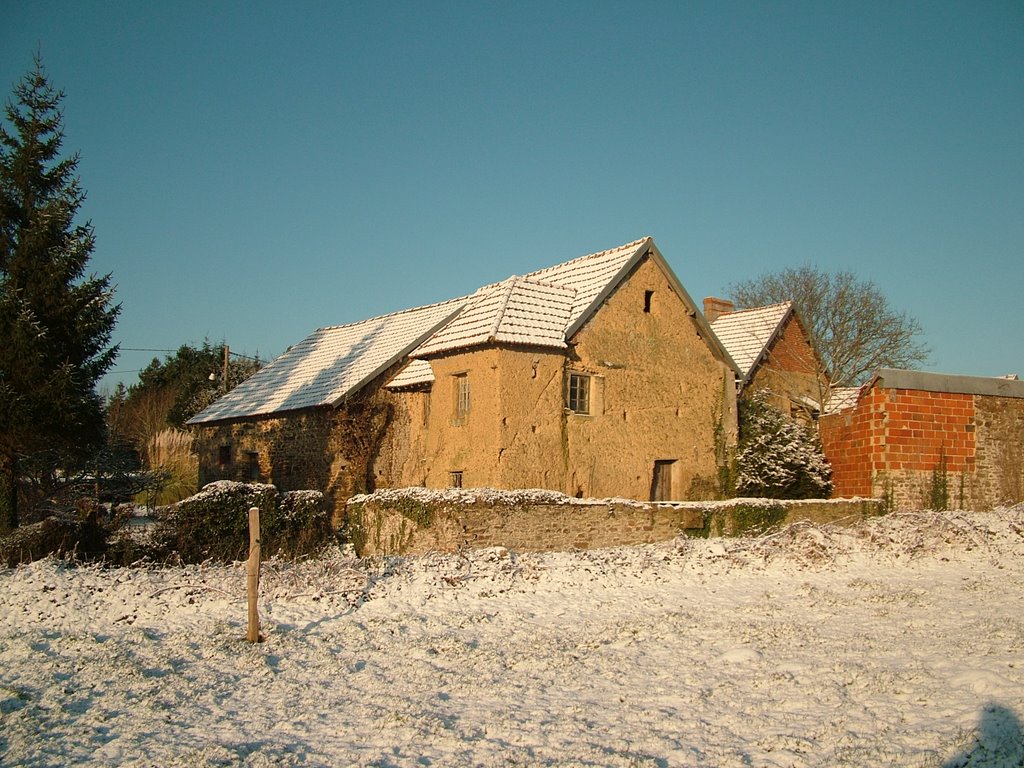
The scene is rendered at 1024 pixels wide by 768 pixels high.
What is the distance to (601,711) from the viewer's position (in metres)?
8.24

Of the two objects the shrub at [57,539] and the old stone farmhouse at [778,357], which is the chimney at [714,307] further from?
the shrub at [57,539]

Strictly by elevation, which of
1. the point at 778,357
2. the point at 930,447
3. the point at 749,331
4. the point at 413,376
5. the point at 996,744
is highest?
the point at 749,331

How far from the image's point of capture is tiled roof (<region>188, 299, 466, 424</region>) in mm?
25031

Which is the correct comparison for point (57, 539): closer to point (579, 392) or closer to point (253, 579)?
point (253, 579)

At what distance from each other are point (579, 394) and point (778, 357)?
38.3ft

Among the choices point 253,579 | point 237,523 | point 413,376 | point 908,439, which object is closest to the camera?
point 253,579

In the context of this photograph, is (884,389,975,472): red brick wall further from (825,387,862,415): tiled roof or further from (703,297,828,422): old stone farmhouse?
(703,297,828,422): old stone farmhouse

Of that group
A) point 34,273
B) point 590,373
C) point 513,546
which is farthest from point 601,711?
point 34,273

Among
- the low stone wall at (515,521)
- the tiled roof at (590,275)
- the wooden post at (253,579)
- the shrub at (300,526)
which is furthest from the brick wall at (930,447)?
the wooden post at (253,579)

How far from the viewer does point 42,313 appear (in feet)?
59.0

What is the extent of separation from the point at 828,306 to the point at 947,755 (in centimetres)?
3418

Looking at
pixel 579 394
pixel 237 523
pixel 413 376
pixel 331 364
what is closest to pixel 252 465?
pixel 331 364

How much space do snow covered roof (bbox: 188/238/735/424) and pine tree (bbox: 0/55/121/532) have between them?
6706 mm

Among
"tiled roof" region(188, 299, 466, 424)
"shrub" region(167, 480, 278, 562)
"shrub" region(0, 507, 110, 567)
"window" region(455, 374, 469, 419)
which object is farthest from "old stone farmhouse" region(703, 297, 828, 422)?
"shrub" region(0, 507, 110, 567)
